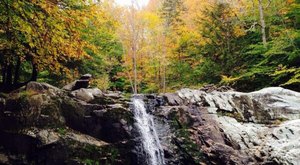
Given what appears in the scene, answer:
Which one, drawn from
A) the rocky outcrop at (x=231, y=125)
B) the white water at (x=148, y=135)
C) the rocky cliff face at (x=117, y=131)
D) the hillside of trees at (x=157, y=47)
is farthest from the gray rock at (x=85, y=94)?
the rocky outcrop at (x=231, y=125)

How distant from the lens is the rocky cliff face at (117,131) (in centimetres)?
935

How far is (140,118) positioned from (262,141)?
14.5ft

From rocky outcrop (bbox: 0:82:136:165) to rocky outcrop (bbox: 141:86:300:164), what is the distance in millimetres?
1694

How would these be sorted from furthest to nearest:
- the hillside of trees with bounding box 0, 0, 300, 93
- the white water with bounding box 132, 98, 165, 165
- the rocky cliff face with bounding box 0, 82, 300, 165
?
the white water with bounding box 132, 98, 165, 165, the rocky cliff face with bounding box 0, 82, 300, 165, the hillside of trees with bounding box 0, 0, 300, 93

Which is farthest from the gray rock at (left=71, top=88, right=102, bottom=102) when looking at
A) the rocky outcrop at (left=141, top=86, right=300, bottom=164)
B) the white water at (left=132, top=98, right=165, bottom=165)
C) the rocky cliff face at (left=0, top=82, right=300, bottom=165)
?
the rocky outcrop at (left=141, top=86, right=300, bottom=164)

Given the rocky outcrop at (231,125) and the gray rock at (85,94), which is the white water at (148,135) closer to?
the rocky outcrop at (231,125)

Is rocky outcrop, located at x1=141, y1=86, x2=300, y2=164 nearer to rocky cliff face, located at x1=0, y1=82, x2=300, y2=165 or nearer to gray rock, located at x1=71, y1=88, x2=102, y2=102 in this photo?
rocky cliff face, located at x1=0, y1=82, x2=300, y2=165

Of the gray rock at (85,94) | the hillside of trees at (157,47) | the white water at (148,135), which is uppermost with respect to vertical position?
the hillside of trees at (157,47)

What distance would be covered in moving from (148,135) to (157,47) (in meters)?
11.5

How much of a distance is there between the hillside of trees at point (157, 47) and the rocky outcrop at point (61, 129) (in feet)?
3.87

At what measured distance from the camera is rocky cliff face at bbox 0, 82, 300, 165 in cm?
935

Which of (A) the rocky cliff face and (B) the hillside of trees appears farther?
(A) the rocky cliff face

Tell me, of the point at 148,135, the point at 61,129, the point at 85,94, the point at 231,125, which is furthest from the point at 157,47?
the point at 61,129

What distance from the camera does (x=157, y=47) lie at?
835 inches
